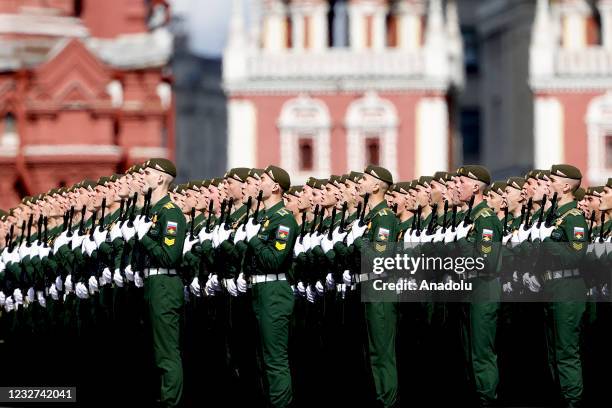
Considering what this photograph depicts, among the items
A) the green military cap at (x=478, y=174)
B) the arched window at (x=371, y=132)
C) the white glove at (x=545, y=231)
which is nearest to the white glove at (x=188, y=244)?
the green military cap at (x=478, y=174)

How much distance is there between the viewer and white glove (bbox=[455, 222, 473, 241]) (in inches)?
643

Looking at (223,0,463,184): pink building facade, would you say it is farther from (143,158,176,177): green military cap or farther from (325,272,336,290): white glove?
(143,158,176,177): green military cap

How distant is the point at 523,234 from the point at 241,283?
240cm

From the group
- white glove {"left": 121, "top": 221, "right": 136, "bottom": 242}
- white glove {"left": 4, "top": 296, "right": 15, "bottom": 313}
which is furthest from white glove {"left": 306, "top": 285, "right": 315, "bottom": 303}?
white glove {"left": 4, "top": 296, "right": 15, "bottom": 313}

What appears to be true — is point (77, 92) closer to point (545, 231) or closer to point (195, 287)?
point (195, 287)

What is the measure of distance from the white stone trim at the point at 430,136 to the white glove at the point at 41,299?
3221cm

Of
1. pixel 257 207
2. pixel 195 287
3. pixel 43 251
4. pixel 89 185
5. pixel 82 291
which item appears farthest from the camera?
pixel 43 251

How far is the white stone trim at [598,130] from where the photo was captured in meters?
50.9

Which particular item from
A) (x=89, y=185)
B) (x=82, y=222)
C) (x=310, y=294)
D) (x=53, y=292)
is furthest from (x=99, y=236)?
(x=310, y=294)

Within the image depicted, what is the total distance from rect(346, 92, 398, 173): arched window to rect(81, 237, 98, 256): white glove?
33793 millimetres

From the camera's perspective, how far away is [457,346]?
53.7 ft

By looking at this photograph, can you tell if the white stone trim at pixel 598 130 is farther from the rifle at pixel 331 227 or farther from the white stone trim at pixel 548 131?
the rifle at pixel 331 227

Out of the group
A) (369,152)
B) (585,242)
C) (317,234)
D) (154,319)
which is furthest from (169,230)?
(369,152)

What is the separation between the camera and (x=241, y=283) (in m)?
16.4
